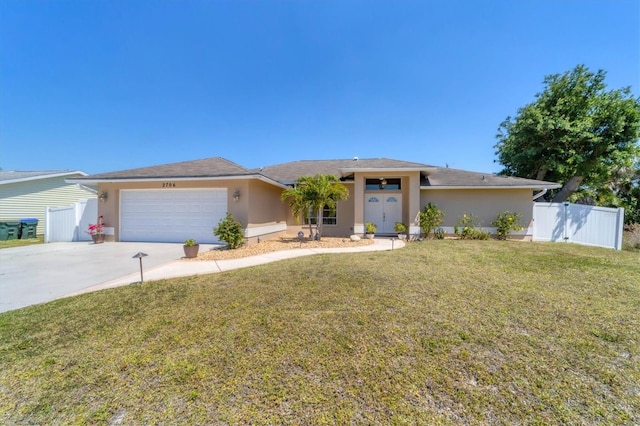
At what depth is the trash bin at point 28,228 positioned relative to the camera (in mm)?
13685

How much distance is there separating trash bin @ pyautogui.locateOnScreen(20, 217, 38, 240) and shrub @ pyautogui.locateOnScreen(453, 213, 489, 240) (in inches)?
924

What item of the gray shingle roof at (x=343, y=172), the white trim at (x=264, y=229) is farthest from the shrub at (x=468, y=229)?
the white trim at (x=264, y=229)

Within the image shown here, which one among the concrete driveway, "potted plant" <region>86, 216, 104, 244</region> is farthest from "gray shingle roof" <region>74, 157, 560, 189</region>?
the concrete driveway

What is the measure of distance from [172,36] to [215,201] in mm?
7611

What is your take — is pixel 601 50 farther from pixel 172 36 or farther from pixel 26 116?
pixel 26 116

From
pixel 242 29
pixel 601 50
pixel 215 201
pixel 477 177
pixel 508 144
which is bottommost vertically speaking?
pixel 215 201

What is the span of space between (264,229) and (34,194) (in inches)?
641

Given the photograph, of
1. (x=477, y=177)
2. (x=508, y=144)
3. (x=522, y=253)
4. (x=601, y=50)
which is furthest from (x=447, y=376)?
(x=508, y=144)

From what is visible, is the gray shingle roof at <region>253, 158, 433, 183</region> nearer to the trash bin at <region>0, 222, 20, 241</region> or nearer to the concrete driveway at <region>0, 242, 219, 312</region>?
the concrete driveway at <region>0, 242, 219, 312</region>

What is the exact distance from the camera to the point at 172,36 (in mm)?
10820

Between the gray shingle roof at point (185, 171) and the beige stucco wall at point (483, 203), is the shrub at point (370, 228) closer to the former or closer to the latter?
the beige stucco wall at point (483, 203)

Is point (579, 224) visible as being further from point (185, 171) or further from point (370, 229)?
point (185, 171)

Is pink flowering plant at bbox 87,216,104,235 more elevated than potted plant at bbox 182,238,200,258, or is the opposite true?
pink flowering plant at bbox 87,216,104,235

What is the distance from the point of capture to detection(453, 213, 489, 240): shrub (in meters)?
11.8
